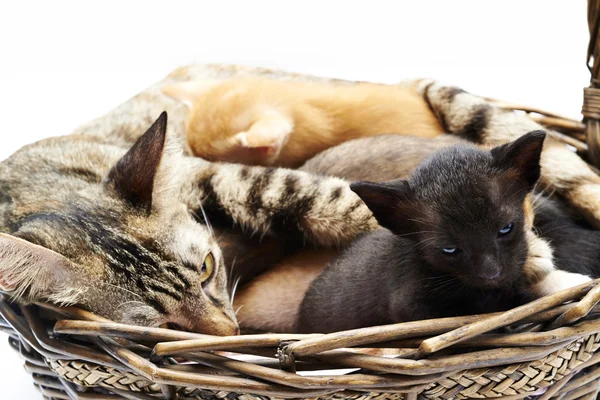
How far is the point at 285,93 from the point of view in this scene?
2.49 metres

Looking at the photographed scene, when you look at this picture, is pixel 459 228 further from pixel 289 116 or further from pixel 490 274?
pixel 289 116

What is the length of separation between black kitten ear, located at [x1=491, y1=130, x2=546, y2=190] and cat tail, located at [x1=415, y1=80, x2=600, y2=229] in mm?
656

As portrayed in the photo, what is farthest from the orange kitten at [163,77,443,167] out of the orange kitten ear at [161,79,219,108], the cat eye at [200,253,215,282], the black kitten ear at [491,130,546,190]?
the black kitten ear at [491,130,546,190]

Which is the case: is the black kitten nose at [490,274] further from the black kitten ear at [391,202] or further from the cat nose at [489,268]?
the black kitten ear at [391,202]

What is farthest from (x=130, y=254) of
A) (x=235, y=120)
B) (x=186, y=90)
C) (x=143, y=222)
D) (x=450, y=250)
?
→ (x=186, y=90)

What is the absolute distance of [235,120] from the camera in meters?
2.36

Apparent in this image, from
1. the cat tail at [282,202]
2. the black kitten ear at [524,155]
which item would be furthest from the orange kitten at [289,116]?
the black kitten ear at [524,155]

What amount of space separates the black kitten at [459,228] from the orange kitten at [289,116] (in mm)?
915

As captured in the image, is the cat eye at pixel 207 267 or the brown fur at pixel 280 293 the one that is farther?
the brown fur at pixel 280 293

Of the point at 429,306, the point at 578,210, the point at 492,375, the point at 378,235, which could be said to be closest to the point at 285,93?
the point at 378,235

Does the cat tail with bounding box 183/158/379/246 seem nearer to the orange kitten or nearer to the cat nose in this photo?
the orange kitten

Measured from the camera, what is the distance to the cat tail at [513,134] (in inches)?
75.8

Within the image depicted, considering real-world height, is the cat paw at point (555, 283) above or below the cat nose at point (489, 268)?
below

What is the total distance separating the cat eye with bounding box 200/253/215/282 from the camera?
162 cm
